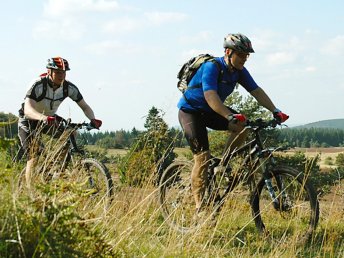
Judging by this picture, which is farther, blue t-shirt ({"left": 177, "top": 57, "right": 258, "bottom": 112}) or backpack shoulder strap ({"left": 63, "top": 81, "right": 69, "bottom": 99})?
backpack shoulder strap ({"left": 63, "top": 81, "right": 69, "bottom": 99})

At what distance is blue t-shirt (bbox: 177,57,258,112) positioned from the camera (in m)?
5.88

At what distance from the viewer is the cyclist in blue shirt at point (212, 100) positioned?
5891mm

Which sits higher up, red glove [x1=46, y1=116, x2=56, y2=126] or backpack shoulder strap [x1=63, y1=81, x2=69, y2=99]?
backpack shoulder strap [x1=63, y1=81, x2=69, y2=99]

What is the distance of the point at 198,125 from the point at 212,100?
619 millimetres

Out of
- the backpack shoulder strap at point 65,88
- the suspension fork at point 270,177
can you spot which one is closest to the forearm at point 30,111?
the backpack shoulder strap at point 65,88

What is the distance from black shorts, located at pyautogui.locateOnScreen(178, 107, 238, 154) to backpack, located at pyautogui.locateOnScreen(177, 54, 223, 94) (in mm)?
318

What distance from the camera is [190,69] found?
621cm

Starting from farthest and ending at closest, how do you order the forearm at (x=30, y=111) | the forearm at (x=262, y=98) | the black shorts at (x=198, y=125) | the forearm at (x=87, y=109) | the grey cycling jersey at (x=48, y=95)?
the forearm at (x=87, y=109), the grey cycling jersey at (x=48, y=95), the forearm at (x=30, y=111), the forearm at (x=262, y=98), the black shorts at (x=198, y=125)

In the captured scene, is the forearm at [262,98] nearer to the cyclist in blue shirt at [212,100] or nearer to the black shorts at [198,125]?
the cyclist in blue shirt at [212,100]

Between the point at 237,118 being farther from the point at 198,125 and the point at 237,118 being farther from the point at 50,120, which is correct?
the point at 50,120

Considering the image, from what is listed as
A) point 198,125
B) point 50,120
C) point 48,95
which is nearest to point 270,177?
point 198,125

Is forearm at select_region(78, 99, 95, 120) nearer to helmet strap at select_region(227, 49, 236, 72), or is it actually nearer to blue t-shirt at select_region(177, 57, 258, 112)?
blue t-shirt at select_region(177, 57, 258, 112)

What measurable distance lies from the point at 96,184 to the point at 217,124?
1977 mm

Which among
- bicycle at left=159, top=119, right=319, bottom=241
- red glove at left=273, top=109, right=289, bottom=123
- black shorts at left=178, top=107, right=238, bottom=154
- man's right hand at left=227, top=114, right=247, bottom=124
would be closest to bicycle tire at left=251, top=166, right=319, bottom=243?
bicycle at left=159, top=119, right=319, bottom=241
